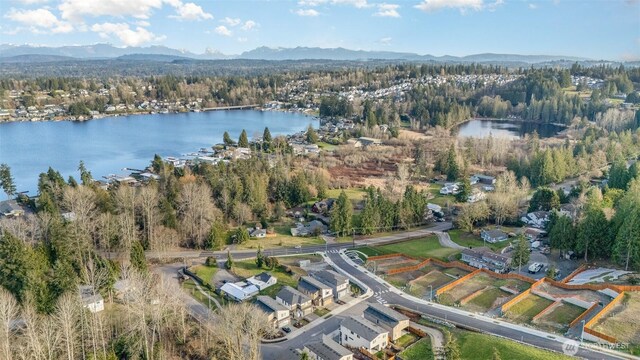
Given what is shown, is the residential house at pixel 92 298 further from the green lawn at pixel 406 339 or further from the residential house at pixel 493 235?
the residential house at pixel 493 235

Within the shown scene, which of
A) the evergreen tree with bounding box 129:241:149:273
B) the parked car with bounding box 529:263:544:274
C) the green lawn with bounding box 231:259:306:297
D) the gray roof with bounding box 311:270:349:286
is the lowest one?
the green lawn with bounding box 231:259:306:297

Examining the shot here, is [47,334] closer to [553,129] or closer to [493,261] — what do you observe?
[493,261]

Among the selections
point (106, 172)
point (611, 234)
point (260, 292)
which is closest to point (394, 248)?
point (260, 292)

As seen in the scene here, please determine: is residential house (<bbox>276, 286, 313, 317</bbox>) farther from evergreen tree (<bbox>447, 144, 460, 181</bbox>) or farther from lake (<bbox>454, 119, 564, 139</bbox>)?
lake (<bbox>454, 119, 564, 139</bbox>)

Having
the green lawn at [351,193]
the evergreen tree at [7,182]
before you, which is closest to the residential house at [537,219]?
the green lawn at [351,193]

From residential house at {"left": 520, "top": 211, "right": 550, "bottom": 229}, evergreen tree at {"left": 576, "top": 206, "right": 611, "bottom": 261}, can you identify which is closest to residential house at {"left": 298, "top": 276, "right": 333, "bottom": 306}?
evergreen tree at {"left": 576, "top": 206, "right": 611, "bottom": 261}

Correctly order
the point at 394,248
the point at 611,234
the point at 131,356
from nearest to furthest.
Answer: the point at 131,356
the point at 611,234
the point at 394,248
